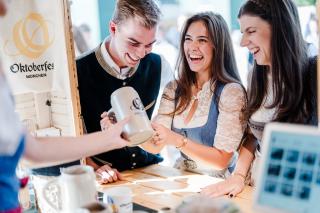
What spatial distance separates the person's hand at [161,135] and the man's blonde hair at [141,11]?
15.0 inches

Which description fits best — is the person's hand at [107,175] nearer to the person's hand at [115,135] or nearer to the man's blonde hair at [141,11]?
the person's hand at [115,135]

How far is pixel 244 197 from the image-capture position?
1.26 meters

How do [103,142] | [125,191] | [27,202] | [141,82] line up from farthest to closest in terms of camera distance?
[141,82], [27,202], [125,191], [103,142]

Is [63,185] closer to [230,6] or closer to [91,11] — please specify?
[230,6]

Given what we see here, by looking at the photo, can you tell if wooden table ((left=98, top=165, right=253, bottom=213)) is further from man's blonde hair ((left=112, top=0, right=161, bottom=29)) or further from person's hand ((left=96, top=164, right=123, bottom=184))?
man's blonde hair ((left=112, top=0, right=161, bottom=29))

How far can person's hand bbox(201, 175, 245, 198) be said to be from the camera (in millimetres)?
1271

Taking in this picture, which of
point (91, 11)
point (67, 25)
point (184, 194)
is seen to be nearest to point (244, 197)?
point (184, 194)

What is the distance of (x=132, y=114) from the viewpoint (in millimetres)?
1128

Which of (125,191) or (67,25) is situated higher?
(67,25)

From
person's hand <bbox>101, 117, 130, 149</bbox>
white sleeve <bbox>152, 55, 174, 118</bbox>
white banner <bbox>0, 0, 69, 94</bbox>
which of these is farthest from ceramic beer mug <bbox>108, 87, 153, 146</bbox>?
white sleeve <bbox>152, 55, 174, 118</bbox>

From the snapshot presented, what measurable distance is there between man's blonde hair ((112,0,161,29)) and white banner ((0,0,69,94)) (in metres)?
0.26

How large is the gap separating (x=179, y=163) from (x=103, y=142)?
816 mm

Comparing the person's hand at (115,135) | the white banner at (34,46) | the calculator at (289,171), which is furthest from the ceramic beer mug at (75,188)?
the white banner at (34,46)

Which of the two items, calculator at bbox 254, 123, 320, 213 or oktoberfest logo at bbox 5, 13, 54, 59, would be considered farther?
oktoberfest logo at bbox 5, 13, 54, 59
